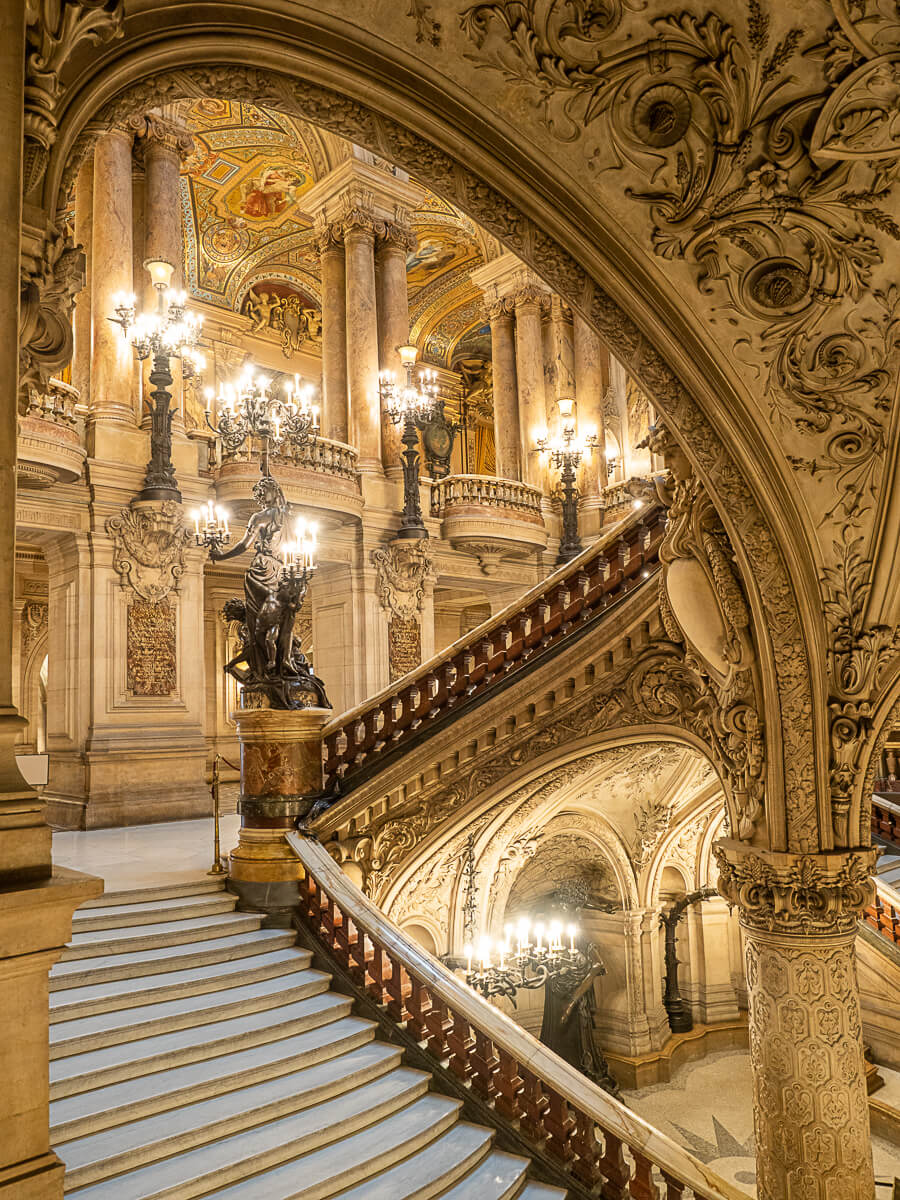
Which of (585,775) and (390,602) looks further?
(390,602)

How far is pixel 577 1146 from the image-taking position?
4.64 meters

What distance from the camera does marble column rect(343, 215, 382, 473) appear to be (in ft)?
46.5

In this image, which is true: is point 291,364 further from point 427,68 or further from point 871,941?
point 427,68

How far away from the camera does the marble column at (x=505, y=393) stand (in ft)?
56.7

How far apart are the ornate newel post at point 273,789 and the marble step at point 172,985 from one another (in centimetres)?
66

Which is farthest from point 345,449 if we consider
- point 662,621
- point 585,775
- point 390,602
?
point 662,621

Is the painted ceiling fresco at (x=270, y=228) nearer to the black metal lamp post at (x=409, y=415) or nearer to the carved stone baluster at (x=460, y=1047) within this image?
the black metal lamp post at (x=409, y=415)

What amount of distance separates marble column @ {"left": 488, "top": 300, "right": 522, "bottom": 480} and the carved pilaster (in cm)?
383

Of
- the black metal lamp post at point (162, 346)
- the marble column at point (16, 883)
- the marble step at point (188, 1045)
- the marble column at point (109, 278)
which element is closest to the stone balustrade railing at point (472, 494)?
the black metal lamp post at point (162, 346)

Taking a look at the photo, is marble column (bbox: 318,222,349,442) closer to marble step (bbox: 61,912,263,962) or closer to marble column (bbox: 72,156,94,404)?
marble column (bbox: 72,156,94,404)

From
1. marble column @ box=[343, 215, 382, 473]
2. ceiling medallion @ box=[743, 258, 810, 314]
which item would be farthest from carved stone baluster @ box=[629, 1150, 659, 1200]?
marble column @ box=[343, 215, 382, 473]

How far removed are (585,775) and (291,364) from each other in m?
15.3

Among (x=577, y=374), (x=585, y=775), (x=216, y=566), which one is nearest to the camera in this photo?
(x=585, y=775)

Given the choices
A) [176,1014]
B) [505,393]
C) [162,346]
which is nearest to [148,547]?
[162,346]
